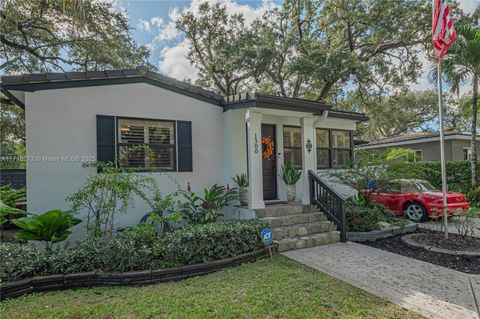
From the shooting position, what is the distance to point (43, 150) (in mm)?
5184

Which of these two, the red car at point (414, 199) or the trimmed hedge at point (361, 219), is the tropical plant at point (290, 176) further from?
the red car at point (414, 199)

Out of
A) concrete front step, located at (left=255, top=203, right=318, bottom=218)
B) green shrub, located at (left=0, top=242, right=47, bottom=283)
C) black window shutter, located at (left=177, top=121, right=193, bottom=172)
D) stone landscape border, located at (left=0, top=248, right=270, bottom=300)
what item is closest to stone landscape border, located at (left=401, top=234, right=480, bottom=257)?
concrete front step, located at (left=255, top=203, right=318, bottom=218)

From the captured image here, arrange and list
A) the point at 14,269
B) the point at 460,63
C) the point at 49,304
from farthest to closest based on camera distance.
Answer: the point at 460,63 → the point at 14,269 → the point at 49,304

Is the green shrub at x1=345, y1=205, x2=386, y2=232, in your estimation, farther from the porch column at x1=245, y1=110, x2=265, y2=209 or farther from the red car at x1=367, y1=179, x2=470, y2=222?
the porch column at x1=245, y1=110, x2=265, y2=209

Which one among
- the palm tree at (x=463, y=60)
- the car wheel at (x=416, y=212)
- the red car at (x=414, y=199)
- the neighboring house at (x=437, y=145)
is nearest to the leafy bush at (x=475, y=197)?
the red car at (x=414, y=199)

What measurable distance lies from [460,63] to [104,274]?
11990 mm

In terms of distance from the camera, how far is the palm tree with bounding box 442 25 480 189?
857 cm

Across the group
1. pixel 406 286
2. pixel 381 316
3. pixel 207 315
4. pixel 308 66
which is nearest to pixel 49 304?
Answer: pixel 207 315

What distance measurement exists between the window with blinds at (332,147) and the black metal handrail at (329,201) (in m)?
2.17

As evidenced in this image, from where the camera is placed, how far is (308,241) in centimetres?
573

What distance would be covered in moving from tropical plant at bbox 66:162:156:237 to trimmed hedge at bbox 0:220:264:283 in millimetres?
734

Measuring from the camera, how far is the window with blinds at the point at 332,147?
9.13 meters

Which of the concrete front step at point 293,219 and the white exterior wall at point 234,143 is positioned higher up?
the white exterior wall at point 234,143

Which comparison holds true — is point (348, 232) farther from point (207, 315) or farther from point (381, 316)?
point (207, 315)
